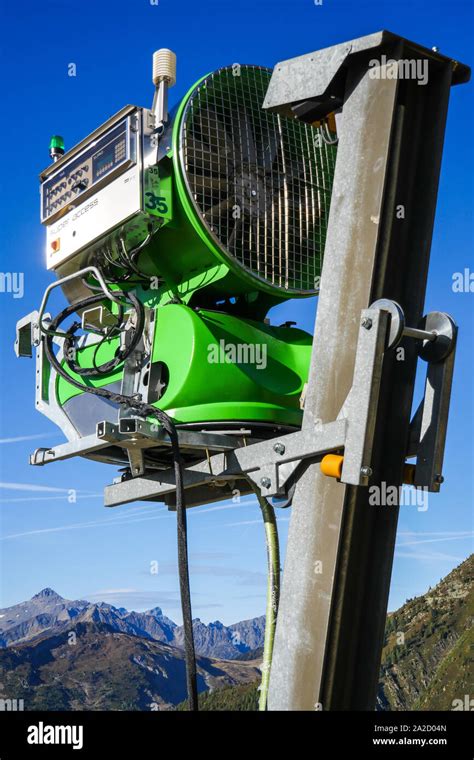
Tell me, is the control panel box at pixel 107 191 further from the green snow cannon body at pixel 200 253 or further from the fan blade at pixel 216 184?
the fan blade at pixel 216 184

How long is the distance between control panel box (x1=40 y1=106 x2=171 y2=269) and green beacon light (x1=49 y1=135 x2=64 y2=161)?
0.13 meters

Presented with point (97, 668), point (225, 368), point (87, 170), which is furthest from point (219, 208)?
point (97, 668)

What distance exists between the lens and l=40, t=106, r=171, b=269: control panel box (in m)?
4.46

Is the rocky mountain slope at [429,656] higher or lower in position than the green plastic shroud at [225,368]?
lower

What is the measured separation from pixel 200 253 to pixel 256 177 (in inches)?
17.6

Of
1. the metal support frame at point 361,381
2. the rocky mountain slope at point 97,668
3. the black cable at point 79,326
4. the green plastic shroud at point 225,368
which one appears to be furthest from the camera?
the rocky mountain slope at point 97,668

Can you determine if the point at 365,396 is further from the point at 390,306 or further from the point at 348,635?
the point at 348,635

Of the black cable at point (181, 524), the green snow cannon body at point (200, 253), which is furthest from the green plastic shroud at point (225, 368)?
the black cable at point (181, 524)

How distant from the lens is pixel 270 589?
414 centimetres

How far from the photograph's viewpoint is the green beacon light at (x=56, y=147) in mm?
5320

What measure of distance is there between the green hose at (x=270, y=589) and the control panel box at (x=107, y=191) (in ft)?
4.68

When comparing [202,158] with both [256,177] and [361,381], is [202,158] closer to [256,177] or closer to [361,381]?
[256,177]

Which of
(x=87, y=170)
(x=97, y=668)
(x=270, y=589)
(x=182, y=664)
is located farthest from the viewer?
(x=97, y=668)

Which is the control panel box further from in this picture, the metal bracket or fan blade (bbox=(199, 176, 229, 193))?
the metal bracket
